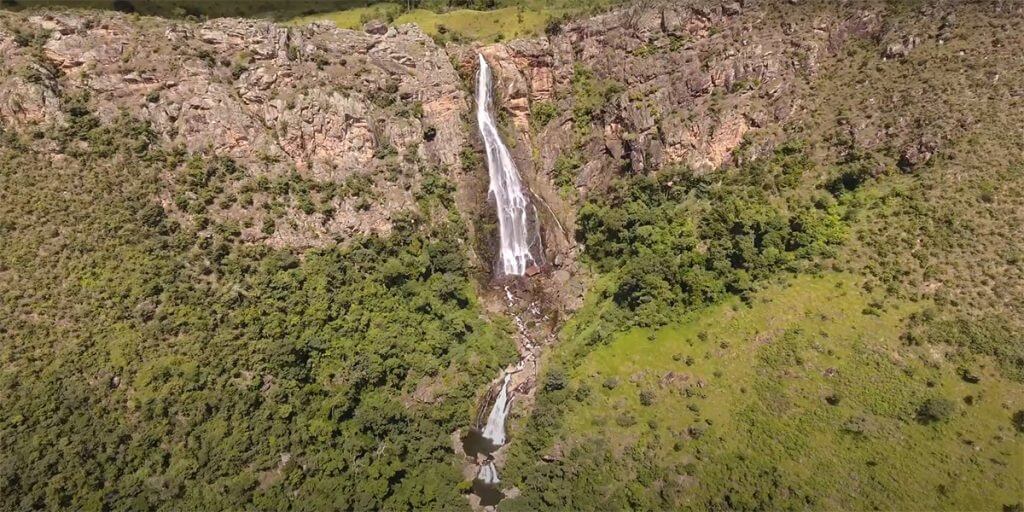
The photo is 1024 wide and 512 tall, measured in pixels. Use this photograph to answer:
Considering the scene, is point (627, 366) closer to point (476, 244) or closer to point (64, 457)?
point (476, 244)

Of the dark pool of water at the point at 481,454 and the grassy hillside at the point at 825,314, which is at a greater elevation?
the grassy hillside at the point at 825,314

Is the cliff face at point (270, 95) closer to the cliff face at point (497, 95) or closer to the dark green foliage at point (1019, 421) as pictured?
the cliff face at point (497, 95)

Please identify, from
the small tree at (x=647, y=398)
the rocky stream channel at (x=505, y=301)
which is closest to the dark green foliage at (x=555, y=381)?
the rocky stream channel at (x=505, y=301)

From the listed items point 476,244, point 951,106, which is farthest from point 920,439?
point 476,244

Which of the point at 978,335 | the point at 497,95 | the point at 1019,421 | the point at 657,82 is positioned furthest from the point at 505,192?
the point at 1019,421

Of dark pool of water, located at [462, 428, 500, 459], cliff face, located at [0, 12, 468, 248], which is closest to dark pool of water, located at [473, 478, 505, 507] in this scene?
dark pool of water, located at [462, 428, 500, 459]

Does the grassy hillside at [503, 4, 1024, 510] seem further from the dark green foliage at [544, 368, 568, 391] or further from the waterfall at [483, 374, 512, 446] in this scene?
the waterfall at [483, 374, 512, 446]
